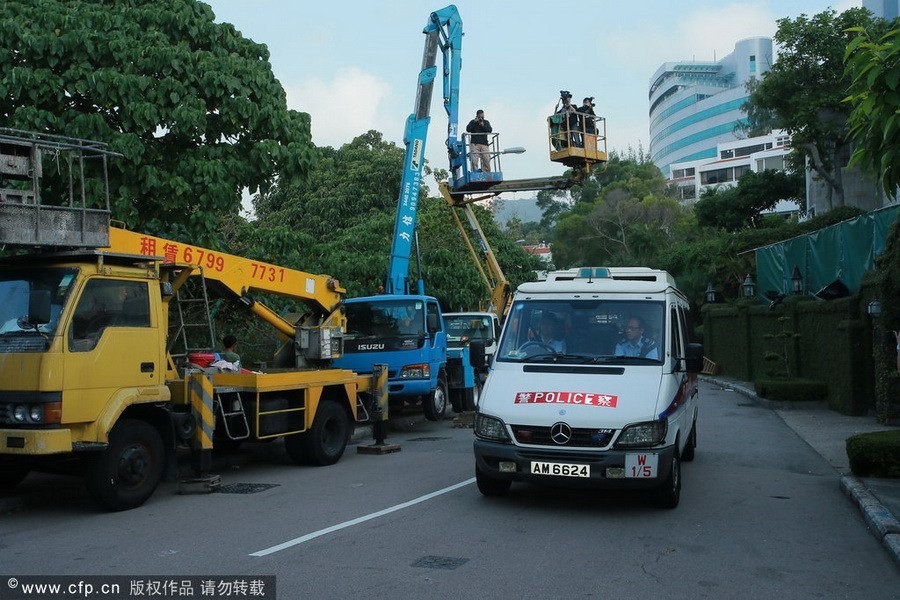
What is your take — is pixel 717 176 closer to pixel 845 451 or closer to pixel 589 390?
pixel 845 451

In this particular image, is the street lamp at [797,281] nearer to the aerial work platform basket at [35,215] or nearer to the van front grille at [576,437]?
the van front grille at [576,437]

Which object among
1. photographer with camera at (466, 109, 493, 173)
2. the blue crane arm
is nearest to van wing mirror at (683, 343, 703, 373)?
the blue crane arm

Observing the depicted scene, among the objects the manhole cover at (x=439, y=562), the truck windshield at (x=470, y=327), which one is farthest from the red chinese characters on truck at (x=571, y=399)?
the truck windshield at (x=470, y=327)

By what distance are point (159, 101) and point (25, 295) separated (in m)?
4.46

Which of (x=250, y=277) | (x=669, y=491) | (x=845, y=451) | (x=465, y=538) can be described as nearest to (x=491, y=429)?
→ (x=465, y=538)

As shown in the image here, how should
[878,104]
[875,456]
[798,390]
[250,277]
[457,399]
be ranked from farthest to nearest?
[798,390]
[457,399]
[250,277]
[875,456]
[878,104]

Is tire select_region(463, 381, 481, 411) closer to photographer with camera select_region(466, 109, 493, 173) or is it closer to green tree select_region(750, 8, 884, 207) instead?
photographer with camera select_region(466, 109, 493, 173)

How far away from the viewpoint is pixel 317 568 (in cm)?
685

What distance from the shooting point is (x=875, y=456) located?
1049cm

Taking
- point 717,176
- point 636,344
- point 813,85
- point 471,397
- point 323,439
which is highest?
point 717,176

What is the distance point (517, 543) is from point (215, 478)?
4.30 metres

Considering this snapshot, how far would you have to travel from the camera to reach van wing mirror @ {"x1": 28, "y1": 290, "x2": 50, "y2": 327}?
28.1 ft

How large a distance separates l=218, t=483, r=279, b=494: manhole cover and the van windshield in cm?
325

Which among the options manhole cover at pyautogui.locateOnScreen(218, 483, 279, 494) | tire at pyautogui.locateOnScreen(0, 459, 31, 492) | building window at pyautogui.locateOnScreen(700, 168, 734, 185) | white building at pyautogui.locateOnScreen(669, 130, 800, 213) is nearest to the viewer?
tire at pyautogui.locateOnScreen(0, 459, 31, 492)
